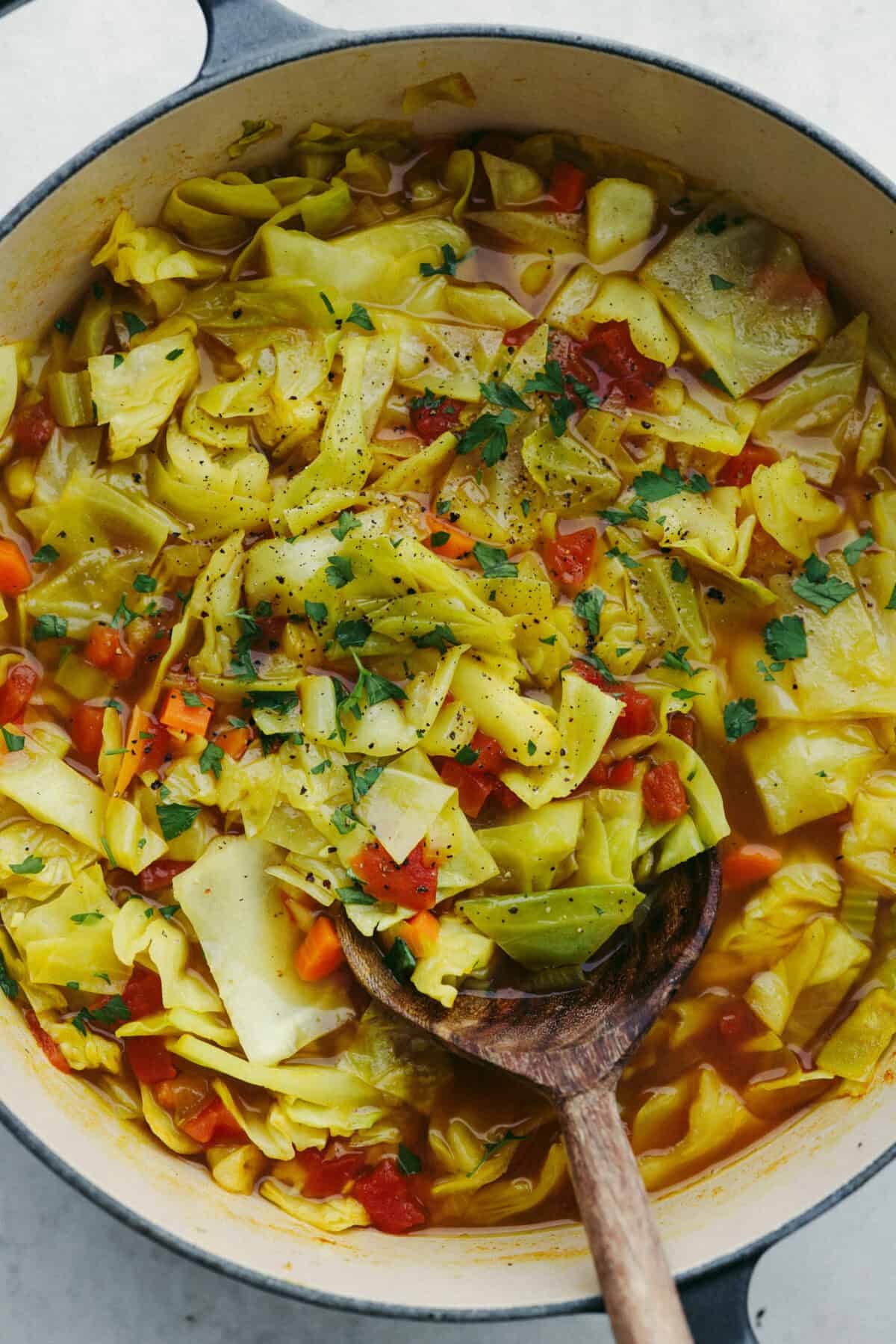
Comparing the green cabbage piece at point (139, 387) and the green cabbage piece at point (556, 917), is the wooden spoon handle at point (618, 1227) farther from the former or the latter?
the green cabbage piece at point (139, 387)

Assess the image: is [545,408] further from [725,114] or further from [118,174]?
[118,174]

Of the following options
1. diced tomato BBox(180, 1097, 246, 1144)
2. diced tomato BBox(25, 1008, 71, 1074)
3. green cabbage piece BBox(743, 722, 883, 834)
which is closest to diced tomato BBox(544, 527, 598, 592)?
green cabbage piece BBox(743, 722, 883, 834)

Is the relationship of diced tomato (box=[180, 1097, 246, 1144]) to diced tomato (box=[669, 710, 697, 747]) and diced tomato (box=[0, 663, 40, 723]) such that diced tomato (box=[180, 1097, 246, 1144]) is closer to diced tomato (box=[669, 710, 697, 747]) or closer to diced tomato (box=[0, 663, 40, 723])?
diced tomato (box=[0, 663, 40, 723])

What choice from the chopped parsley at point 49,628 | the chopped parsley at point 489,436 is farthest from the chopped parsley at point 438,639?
the chopped parsley at point 49,628

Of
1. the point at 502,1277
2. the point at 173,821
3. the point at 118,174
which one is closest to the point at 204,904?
the point at 173,821

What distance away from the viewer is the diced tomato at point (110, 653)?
12.4 ft

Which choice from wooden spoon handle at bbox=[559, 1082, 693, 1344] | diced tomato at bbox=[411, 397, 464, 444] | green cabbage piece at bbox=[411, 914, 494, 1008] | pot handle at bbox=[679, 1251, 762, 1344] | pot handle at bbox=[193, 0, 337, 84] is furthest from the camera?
diced tomato at bbox=[411, 397, 464, 444]

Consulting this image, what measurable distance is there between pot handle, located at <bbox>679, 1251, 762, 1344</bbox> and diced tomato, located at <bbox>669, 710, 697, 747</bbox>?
143 centimetres

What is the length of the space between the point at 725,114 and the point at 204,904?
273 centimetres

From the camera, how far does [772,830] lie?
3873mm

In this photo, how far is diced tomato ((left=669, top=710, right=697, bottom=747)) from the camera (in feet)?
12.6

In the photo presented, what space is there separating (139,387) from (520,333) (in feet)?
3.83

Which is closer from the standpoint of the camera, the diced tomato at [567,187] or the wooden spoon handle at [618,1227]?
the wooden spoon handle at [618,1227]

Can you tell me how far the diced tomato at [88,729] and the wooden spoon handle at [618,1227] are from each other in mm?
1705
